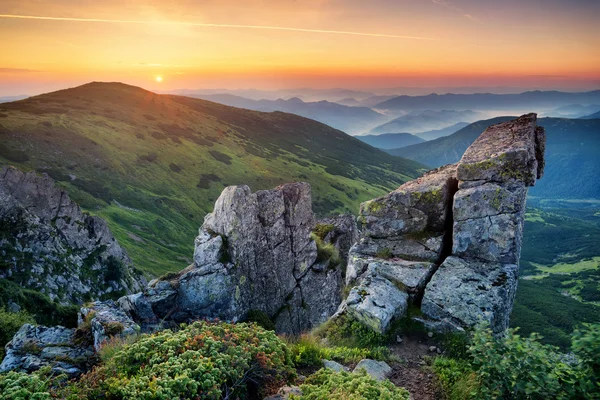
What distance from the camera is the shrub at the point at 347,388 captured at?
Answer: 425 inches

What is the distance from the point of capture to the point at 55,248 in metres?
52.0

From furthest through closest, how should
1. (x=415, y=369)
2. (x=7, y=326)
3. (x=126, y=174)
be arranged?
1. (x=126, y=174)
2. (x=7, y=326)
3. (x=415, y=369)

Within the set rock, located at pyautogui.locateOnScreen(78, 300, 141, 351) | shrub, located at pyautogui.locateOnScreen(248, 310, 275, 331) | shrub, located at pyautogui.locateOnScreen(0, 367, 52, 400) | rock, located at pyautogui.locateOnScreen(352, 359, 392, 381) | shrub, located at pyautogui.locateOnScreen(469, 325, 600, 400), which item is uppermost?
shrub, located at pyautogui.locateOnScreen(469, 325, 600, 400)

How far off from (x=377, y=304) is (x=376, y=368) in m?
3.37

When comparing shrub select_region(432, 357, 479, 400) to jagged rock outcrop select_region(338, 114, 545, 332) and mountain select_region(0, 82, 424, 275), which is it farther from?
mountain select_region(0, 82, 424, 275)

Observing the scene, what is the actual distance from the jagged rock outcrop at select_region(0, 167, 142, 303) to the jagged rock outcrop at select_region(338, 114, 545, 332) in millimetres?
42910

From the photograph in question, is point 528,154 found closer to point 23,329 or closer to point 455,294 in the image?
point 455,294

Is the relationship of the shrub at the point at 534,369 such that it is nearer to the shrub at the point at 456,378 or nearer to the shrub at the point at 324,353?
the shrub at the point at 456,378

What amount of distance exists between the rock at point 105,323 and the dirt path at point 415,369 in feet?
40.3

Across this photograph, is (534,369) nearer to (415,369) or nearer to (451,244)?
(415,369)

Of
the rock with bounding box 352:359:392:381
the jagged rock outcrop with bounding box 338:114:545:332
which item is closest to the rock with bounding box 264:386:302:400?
the rock with bounding box 352:359:392:381

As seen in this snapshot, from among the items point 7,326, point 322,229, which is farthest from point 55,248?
point 322,229

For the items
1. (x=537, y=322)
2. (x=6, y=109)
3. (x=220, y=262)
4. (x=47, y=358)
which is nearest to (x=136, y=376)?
(x=47, y=358)

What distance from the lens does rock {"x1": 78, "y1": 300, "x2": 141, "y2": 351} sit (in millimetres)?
18591
